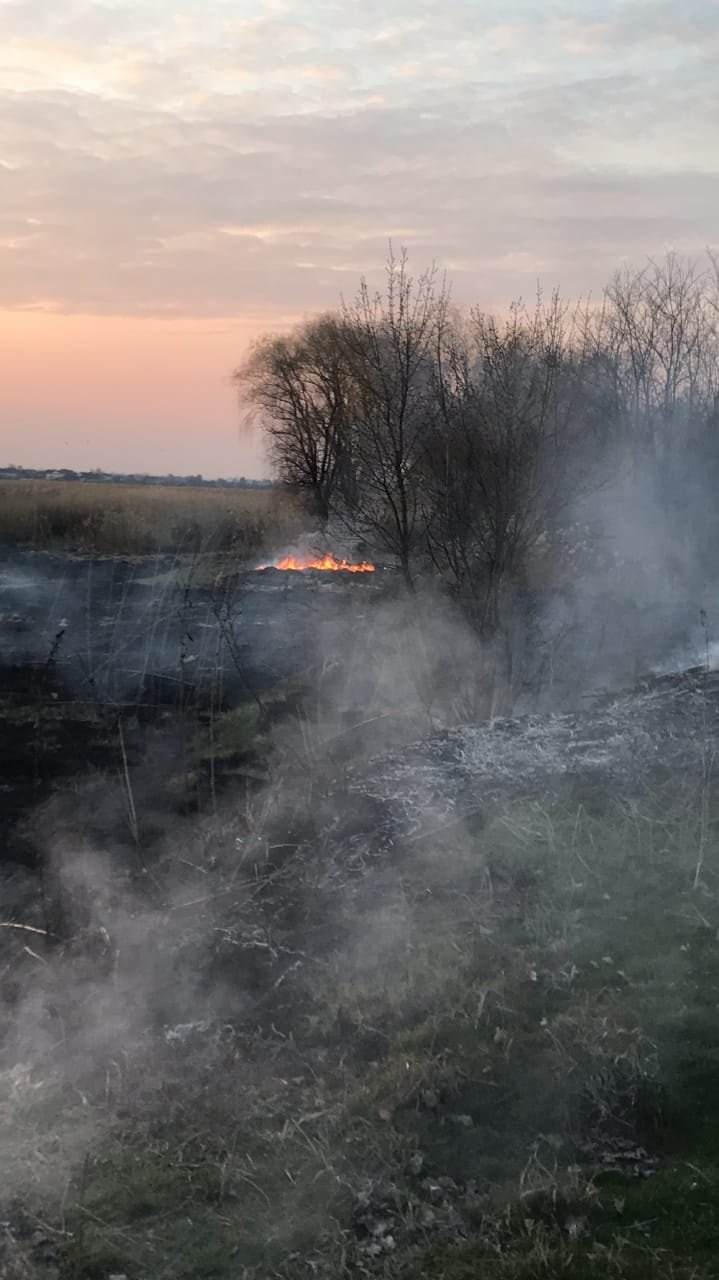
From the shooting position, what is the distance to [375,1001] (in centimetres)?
580

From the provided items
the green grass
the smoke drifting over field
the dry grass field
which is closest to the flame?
the dry grass field

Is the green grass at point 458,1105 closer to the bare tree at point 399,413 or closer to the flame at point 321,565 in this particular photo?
the bare tree at point 399,413

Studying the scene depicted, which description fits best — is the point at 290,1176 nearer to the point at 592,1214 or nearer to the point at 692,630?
the point at 592,1214

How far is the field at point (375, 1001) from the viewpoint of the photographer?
417cm

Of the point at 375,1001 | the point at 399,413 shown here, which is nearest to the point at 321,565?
the point at 399,413

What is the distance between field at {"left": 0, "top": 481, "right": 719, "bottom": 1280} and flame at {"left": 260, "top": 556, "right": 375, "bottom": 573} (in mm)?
13534

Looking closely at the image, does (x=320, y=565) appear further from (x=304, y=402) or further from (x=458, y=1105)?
A: (x=458, y=1105)

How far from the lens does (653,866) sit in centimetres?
704

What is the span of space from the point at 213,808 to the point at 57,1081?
12.1ft

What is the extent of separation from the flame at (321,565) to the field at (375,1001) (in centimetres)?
1353

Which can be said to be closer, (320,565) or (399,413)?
(399,413)

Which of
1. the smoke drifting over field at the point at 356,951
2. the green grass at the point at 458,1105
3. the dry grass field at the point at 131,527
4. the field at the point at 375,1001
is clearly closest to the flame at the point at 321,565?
the dry grass field at the point at 131,527

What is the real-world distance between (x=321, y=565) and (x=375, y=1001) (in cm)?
2113

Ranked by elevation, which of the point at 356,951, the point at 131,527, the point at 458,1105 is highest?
the point at 131,527
